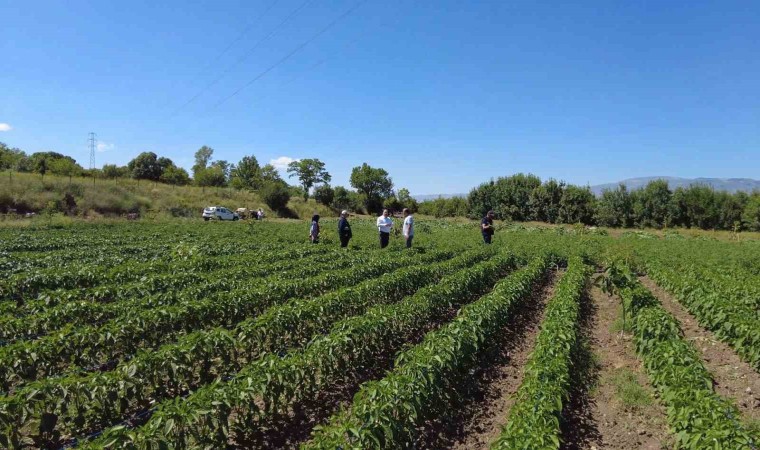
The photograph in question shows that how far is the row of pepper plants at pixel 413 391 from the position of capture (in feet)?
12.6

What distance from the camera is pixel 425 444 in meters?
4.85

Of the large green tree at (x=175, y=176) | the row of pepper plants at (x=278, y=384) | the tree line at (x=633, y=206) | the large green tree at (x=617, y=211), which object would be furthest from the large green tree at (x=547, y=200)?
the large green tree at (x=175, y=176)

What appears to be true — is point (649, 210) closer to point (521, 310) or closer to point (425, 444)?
point (521, 310)

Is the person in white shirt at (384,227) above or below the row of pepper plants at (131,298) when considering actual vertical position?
above

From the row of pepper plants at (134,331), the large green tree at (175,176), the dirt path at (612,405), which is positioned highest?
the large green tree at (175,176)

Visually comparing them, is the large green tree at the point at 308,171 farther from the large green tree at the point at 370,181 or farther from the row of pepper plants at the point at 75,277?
the row of pepper plants at the point at 75,277

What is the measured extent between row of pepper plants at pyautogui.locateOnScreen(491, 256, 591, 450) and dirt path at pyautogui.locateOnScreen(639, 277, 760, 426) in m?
1.96

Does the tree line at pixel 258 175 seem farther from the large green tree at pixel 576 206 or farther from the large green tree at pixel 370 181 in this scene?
the large green tree at pixel 576 206

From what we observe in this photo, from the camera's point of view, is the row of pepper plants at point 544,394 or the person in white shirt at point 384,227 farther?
the person in white shirt at point 384,227

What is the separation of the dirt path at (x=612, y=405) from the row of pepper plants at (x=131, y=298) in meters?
6.91

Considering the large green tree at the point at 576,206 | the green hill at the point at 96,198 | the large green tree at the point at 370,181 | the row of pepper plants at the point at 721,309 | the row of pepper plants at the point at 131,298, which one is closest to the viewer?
the row of pepper plants at the point at 131,298

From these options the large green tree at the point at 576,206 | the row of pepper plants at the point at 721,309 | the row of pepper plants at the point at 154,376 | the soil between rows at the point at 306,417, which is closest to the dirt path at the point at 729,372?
the row of pepper plants at the point at 721,309

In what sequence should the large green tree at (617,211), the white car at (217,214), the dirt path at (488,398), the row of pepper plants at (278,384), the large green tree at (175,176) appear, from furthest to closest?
the large green tree at (175,176) < the large green tree at (617,211) < the white car at (217,214) < the dirt path at (488,398) < the row of pepper plants at (278,384)

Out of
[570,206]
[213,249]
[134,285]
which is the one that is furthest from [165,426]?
[570,206]
